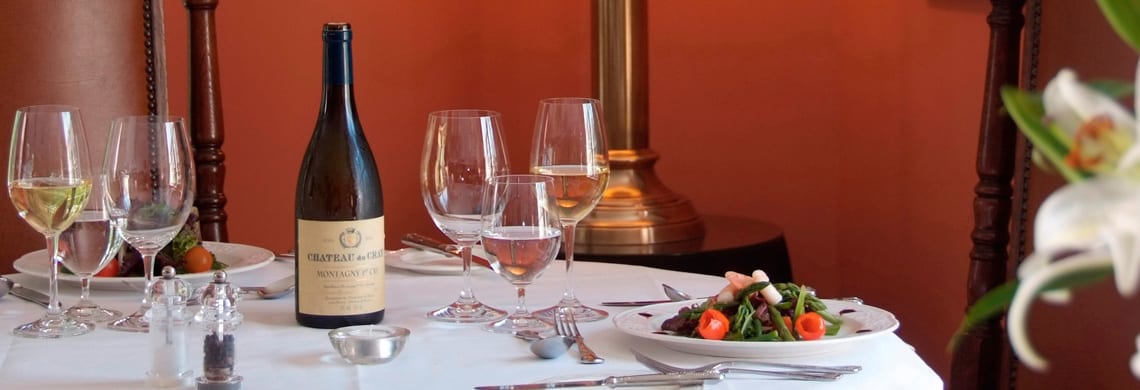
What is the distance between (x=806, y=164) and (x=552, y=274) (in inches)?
83.8

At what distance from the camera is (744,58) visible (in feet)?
11.6

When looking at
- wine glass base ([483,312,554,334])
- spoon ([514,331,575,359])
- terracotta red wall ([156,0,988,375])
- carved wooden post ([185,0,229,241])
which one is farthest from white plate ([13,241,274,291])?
terracotta red wall ([156,0,988,375])

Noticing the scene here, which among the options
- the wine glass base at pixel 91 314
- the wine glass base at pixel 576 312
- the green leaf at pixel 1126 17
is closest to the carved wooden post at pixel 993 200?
the wine glass base at pixel 576 312

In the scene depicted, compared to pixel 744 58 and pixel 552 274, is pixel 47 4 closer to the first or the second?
pixel 552 274

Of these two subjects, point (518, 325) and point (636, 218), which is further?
point (636, 218)

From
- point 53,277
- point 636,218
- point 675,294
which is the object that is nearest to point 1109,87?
point 675,294

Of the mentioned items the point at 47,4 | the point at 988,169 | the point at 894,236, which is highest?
the point at 47,4

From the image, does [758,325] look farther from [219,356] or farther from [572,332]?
[219,356]

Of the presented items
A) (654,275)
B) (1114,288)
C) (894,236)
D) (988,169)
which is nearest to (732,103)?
(894,236)

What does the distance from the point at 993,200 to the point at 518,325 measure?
3.74ft

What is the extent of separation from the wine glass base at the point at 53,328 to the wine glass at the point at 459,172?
31 centimetres

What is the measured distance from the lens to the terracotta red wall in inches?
114

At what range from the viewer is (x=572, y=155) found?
51.0 inches

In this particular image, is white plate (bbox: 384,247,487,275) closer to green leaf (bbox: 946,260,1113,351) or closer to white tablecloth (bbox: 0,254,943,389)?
white tablecloth (bbox: 0,254,943,389)
